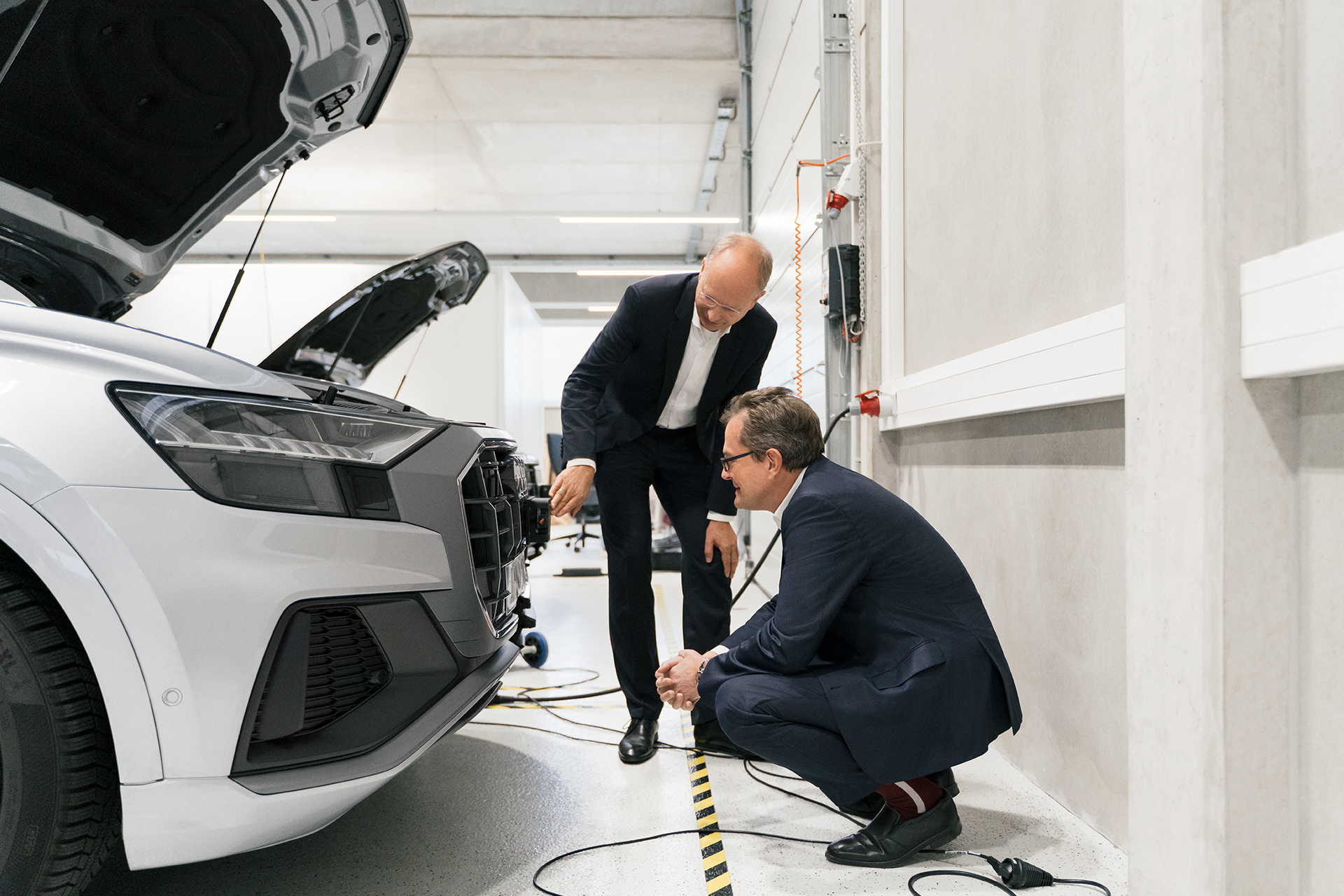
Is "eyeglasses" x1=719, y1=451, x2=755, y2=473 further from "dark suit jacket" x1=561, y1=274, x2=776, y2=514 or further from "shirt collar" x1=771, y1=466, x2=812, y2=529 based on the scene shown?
"dark suit jacket" x1=561, y1=274, x2=776, y2=514

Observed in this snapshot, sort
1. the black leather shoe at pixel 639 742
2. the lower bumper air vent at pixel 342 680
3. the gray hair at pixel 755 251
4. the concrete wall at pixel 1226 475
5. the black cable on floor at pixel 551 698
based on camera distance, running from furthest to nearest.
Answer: the black cable on floor at pixel 551 698 → the black leather shoe at pixel 639 742 → the gray hair at pixel 755 251 → the lower bumper air vent at pixel 342 680 → the concrete wall at pixel 1226 475

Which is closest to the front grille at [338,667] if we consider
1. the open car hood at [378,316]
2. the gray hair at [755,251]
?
the gray hair at [755,251]

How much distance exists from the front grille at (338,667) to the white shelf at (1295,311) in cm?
128

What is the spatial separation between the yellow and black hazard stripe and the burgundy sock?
1.16 feet

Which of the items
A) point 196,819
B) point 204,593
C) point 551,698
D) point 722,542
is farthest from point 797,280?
point 196,819

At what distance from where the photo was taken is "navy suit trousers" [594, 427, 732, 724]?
227 cm

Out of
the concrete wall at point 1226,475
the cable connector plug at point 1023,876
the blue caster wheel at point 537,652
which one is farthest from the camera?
the blue caster wheel at point 537,652

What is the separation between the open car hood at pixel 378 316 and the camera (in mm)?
2773

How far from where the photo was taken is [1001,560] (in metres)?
2.04

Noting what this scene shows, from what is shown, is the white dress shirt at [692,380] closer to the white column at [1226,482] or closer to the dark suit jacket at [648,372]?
the dark suit jacket at [648,372]

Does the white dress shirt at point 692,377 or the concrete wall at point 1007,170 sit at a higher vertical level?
the concrete wall at point 1007,170

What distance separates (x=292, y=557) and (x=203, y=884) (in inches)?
30.7

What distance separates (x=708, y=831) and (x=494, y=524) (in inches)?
32.1

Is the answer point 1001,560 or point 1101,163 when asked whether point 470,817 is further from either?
point 1101,163
